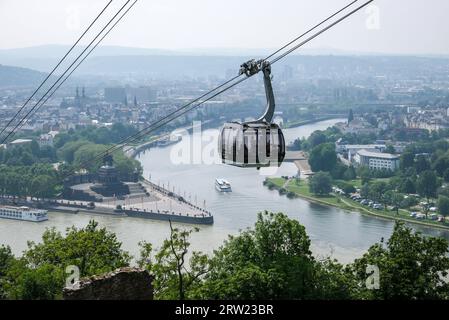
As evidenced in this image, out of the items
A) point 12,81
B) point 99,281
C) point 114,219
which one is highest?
point 12,81

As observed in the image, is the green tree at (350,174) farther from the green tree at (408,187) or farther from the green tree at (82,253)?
the green tree at (82,253)

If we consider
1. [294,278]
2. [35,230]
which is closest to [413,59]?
[35,230]

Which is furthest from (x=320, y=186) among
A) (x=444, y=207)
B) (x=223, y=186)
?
(x=444, y=207)

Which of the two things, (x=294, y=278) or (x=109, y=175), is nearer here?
(x=294, y=278)

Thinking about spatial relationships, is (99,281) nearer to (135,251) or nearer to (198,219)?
(135,251)

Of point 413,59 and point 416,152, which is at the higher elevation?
point 413,59

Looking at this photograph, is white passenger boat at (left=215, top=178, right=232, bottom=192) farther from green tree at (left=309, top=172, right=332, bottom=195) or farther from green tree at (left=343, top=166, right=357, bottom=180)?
green tree at (left=343, top=166, right=357, bottom=180)
